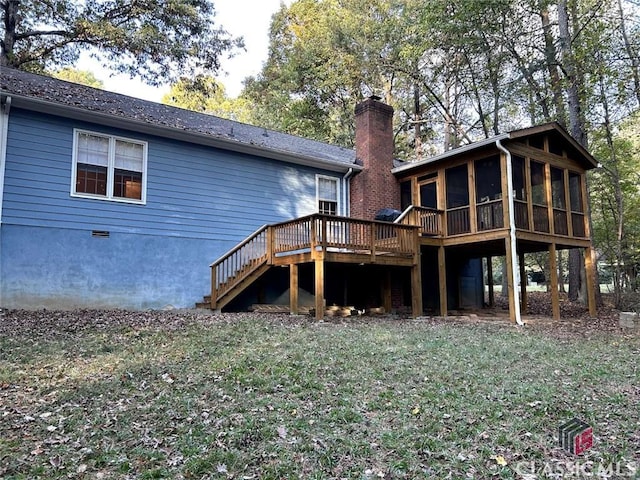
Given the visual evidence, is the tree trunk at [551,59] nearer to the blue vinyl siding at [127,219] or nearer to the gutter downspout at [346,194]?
the gutter downspout at [346,194]

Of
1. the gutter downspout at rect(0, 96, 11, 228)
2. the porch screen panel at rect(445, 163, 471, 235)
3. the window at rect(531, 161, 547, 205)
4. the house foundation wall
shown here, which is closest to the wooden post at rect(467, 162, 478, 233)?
the porch screen panel at rect(445, 163, 471, 235)

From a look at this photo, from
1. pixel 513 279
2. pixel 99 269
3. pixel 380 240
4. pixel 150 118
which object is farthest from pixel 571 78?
pixel 99 269

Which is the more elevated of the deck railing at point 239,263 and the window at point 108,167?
the window at point 108,167

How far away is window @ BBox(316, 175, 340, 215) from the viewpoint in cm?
1305

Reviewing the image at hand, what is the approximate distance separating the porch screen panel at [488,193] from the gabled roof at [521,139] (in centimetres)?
57

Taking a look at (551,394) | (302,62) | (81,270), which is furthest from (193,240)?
(302,62)

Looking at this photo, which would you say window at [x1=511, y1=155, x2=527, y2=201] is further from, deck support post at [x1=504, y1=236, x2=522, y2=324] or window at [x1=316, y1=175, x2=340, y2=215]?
window at [x1=316, y1=175, x2=340, y2=215]

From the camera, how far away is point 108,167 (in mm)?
Answer: 9844

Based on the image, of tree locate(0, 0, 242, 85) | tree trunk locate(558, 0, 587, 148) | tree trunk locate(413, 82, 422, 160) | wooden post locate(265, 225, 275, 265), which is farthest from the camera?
tree trunk locate(413, 82, 422, 160)

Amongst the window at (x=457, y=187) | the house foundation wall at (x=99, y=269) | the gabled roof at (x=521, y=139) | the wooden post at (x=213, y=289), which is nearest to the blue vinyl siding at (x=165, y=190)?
the house foundation wall at (x=99, y=269)

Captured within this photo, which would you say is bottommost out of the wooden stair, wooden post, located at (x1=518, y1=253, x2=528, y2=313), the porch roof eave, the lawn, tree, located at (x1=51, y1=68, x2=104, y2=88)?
the lawn

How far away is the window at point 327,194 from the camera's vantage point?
42.8 ft

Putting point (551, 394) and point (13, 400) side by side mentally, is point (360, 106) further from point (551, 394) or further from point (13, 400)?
point (13, 400)

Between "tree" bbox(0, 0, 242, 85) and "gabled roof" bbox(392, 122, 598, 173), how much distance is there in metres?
11.0
